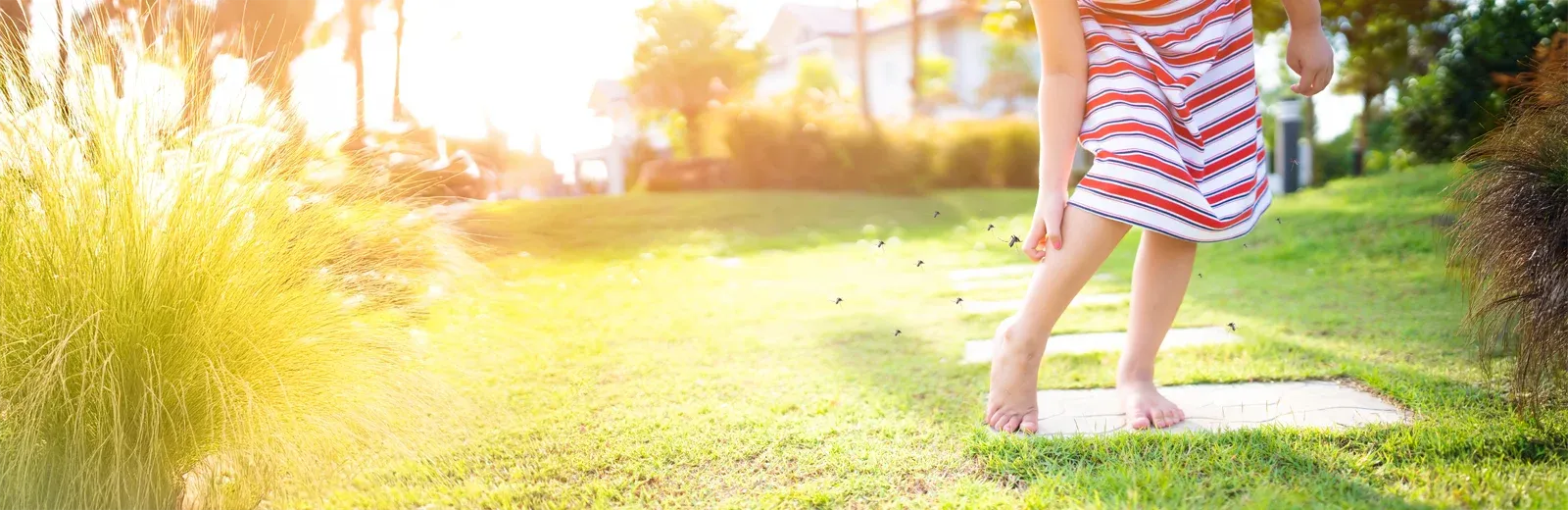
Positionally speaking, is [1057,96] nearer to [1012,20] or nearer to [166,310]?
[166,310]

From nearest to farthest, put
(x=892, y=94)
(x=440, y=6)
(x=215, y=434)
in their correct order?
1. (x=215, y=434)
2. (x=440, y=6)
3. (x=892, y=94)

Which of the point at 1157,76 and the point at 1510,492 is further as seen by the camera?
the point at 1157,76

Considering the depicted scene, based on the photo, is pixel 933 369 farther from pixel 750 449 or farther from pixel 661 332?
pixel 661 332

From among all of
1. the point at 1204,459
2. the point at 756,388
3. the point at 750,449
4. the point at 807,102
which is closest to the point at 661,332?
the point at 756,388

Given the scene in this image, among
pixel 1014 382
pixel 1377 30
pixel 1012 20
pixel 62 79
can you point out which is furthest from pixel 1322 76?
pixel 1377 30

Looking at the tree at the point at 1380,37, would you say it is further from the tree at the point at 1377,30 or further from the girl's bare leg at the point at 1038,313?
the girl's bare leg at the point at 1038,313

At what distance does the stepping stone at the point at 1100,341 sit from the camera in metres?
2.64

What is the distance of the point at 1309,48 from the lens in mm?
1833

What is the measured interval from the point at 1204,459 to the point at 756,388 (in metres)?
1.14

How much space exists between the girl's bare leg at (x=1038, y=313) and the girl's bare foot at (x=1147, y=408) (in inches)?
7.1

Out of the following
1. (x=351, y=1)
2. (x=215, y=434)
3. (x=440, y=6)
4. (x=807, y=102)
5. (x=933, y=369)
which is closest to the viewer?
(x=215, y=434)

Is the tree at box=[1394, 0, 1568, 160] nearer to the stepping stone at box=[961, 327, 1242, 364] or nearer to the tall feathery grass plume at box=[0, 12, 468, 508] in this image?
the stepping stone at box=[961, 327, 1242, 364]

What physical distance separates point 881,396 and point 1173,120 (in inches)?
36.6

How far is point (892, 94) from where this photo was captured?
72.0 feet
